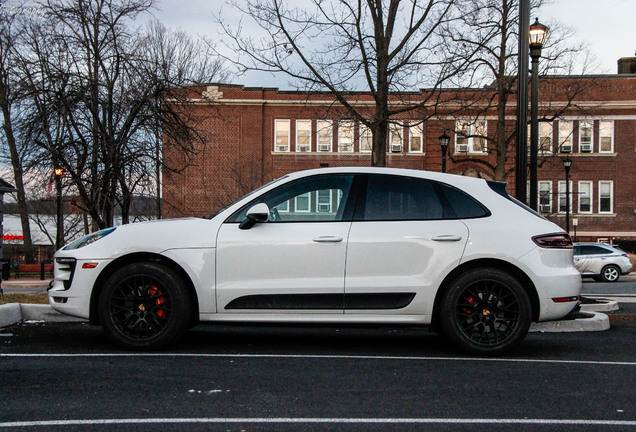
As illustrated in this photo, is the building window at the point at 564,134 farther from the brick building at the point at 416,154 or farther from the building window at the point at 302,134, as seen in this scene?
the building window at the point at 302,134

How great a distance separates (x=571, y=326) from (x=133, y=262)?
5204 mm

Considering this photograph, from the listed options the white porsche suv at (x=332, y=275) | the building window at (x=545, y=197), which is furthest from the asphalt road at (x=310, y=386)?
the building window at (x=545, y=197)

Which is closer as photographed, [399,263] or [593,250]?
[399,263]

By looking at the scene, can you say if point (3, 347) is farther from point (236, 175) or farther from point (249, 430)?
point (236, 175)

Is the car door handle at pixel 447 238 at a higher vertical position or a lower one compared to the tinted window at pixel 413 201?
lower

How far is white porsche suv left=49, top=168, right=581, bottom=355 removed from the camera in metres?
6.37

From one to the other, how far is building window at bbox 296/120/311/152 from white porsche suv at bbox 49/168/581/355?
4152cm

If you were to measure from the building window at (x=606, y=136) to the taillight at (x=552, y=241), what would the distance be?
4374cm

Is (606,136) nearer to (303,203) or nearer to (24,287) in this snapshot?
(24,287)

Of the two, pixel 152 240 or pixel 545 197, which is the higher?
pixel 545 197

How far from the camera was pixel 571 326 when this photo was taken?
27.6 ft

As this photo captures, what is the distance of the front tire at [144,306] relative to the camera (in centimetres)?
639

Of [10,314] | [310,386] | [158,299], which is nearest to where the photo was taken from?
[310,386]

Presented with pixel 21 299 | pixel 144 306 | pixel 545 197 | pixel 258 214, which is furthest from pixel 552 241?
pixel 545 197
